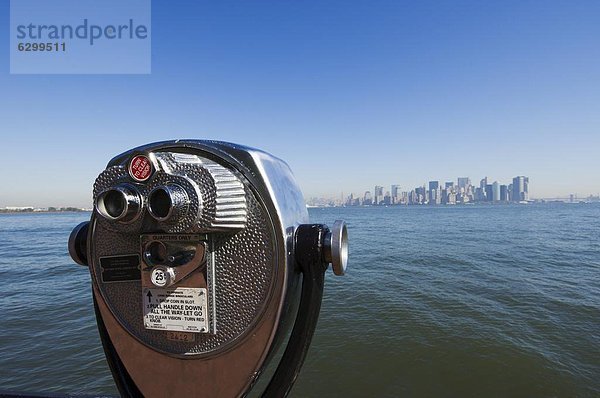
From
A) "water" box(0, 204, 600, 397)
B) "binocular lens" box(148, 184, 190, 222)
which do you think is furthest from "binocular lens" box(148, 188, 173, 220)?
"water" box(0, 204, 600, 397)

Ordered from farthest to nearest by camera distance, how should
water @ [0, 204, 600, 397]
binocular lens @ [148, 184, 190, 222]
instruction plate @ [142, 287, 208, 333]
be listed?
water @ [0, 204, 600, 397], instruction plate @ [142, 287, 208, 333], binocular lens @ [148, 184, 190, 222]

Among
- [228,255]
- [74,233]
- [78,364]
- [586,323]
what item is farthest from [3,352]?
[586,323]

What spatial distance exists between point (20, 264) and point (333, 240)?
60.2 feet

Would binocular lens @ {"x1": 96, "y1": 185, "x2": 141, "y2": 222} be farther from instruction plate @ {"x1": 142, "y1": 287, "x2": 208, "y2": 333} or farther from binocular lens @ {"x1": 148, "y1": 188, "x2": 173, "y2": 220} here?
instruction plate @ {"x1": 142, "y1": 287, "x2": 208, "y2": 333}

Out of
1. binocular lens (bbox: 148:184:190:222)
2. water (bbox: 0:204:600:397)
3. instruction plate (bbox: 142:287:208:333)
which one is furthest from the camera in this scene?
water (bbox: 0:204:600:397)

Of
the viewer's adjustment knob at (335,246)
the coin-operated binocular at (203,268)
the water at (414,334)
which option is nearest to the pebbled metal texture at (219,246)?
the coin-operated binocular at (203,268)

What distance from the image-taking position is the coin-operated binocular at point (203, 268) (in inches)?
34.4

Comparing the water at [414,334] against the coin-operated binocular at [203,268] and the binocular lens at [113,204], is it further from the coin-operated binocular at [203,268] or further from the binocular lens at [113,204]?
the binocular lens at [113,204]

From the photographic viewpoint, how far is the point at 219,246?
946 millimetres

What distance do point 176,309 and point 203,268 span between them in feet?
0.47

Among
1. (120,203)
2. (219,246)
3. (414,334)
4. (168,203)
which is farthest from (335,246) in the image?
(414,334)

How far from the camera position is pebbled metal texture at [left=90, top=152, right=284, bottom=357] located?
0.87 meters

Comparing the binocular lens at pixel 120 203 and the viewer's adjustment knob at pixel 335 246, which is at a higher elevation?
the binocular lens at pixel 120 203

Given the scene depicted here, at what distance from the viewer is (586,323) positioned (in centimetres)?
692
